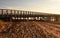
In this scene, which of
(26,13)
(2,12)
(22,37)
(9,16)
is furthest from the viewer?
(26,13)

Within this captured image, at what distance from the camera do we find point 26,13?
32375mm

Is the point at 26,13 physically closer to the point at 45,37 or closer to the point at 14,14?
the point at 14,14

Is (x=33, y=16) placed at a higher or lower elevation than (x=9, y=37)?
lower

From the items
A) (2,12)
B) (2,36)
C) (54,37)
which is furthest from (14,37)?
(2,12)

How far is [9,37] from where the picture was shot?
1073 cm

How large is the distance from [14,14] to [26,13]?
15.1 ft

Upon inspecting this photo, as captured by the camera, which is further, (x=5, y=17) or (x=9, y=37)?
(x=5, y=17)

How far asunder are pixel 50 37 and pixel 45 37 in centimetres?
39

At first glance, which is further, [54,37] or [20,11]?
[20,11]

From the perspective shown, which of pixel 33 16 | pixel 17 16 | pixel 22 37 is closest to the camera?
pixel 22 37

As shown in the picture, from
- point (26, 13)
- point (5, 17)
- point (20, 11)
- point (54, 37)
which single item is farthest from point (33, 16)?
point (54, 37)

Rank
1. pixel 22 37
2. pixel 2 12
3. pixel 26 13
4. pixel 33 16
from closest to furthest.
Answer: pixel 22 37 → pixel 2 12 → pixel 26 13 → pixel 33 16

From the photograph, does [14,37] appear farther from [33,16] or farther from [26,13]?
[33,16]

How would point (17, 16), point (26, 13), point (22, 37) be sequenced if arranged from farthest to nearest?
1. point (26, 13)
2. point (17, 16)
3. point (22, 37)
